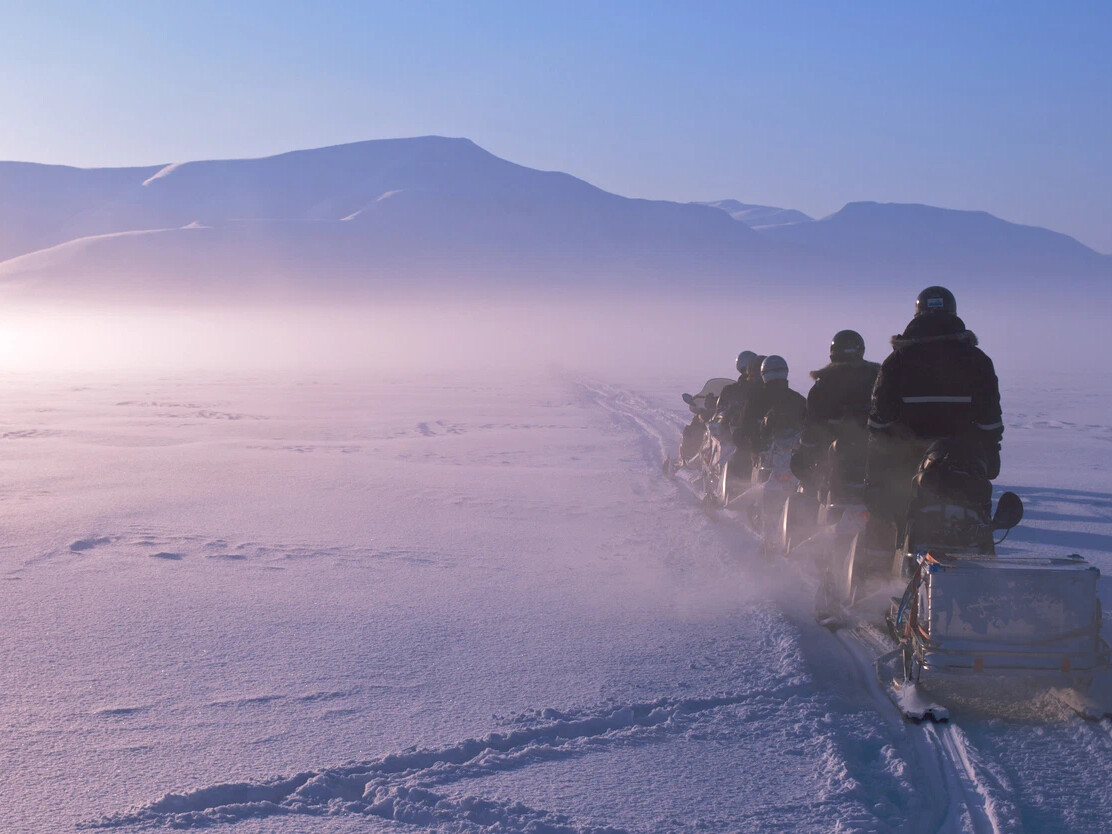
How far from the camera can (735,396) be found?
1025 centimetres

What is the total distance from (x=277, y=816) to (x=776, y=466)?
5.35 metres

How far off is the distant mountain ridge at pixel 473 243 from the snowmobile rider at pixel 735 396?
10286cm

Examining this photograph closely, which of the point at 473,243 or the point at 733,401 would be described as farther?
the point at 473,243

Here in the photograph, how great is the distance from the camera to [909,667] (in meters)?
5.03

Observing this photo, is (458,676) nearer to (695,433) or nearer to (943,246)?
(695,433)

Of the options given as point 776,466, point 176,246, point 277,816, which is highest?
point 176,246

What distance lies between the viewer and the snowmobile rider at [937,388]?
5.37m

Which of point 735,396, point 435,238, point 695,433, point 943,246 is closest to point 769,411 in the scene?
point 735,396

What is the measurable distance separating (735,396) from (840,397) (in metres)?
3.13

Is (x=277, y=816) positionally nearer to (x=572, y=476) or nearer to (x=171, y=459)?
(x=572, y=476)

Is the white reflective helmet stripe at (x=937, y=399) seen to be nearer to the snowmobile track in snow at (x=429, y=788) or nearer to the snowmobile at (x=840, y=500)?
the snowmobile at (x=840, y=500)

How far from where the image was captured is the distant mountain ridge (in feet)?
380

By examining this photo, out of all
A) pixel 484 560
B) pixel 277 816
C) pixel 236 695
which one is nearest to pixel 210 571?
pixel 484 560

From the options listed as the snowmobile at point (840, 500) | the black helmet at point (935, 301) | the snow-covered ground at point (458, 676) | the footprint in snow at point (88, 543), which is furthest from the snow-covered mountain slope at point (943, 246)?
the black helmet at point (935, 301)
